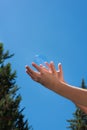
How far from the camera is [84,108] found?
115 inches

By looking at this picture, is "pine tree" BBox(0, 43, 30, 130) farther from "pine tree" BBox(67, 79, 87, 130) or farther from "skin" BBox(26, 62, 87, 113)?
"skin" BBox(26, 62, 87, 113)

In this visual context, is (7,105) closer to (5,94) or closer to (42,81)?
(5,94)

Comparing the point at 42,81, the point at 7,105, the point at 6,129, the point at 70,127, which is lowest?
the point at 42,81

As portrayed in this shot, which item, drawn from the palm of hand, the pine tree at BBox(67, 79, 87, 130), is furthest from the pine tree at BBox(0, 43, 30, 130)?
the palm of hand

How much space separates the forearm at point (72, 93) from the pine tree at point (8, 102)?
17.4m

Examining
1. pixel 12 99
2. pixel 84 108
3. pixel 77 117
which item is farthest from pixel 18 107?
pixel 84 108

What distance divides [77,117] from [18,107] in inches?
551

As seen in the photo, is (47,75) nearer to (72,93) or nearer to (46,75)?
(46,75)

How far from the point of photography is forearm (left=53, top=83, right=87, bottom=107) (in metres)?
2.74

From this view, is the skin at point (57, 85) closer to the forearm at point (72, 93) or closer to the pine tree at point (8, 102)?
the forearm at point (72, 93)

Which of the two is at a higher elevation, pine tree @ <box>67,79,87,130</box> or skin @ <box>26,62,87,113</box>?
pine tree @ <box>67,79,87,130</box>

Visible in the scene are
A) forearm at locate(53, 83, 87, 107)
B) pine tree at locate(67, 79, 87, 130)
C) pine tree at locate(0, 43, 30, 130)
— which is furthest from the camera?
pine tree at locate(67, 79, 87, 130)

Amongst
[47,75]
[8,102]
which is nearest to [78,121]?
[8,102]

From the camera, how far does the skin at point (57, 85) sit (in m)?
2.75
